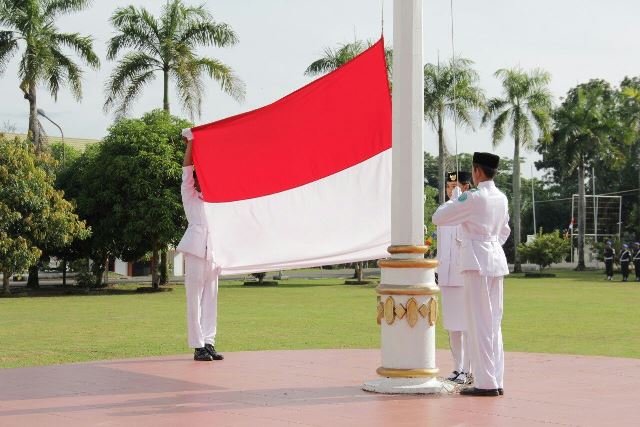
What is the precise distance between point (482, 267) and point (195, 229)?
367 centimetres

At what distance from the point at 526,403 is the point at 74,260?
32.7 metres

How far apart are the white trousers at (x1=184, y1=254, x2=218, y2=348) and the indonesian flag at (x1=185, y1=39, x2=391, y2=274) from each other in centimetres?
102

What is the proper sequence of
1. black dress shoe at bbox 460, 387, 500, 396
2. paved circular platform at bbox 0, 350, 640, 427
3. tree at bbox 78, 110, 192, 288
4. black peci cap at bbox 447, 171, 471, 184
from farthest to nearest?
tree at bbox 78, 110, 192, 288 < black peci cap at bbox 447, 171, 471, 184 < black dress shoe at bbox 460, 387, 500, 396 < paved circular platform at bbox 0, 350, 640, 427

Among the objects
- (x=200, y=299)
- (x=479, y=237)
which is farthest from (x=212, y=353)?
(x=479, y=237)

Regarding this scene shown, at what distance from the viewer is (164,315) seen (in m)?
21.4

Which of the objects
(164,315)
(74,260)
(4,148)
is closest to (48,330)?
(164,315)

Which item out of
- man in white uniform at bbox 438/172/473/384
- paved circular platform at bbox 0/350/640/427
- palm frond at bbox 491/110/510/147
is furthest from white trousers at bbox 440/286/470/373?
palm frond at bbox 491/110/510/147

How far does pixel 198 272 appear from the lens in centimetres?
1066

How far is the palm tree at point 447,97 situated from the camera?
46.2m

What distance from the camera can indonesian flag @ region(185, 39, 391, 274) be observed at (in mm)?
9352

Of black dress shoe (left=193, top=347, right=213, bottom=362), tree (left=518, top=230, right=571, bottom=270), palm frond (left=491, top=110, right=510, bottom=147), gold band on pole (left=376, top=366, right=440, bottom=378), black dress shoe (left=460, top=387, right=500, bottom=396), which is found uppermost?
palm frond (left=491, top=110, right=510, bottom=147)

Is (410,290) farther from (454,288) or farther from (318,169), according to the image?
(318,169)

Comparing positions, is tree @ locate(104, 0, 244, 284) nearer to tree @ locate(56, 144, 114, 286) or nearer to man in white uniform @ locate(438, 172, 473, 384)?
tree @ locate(56, 144, 114, 286)

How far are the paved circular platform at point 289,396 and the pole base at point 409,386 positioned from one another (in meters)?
0.11
